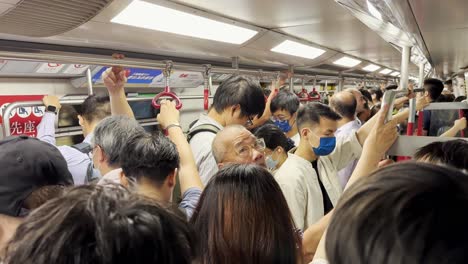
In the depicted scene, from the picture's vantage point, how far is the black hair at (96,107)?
254 centimetres

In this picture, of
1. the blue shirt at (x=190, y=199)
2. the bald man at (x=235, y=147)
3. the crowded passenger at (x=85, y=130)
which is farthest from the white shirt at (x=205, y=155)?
the crowded passenger at (x=85, y=130)

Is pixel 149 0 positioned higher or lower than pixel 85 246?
higher

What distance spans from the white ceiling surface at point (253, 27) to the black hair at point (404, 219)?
1455mm

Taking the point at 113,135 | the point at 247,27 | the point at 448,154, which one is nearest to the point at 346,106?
the point at 247,27

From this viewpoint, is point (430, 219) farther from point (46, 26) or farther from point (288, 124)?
point (288, 124)

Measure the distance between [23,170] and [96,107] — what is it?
4.70ft

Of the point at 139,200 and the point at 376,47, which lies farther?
the point at 376,47

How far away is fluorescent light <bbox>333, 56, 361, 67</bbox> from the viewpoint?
4.51 m

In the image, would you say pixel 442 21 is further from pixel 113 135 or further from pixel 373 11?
pixel 113 135

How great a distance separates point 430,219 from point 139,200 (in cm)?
43

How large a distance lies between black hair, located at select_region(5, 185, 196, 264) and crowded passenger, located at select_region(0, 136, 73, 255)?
650 mm

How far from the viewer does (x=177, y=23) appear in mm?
2010

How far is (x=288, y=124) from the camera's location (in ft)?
10.8

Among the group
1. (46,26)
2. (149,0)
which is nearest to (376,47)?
(149,0)
